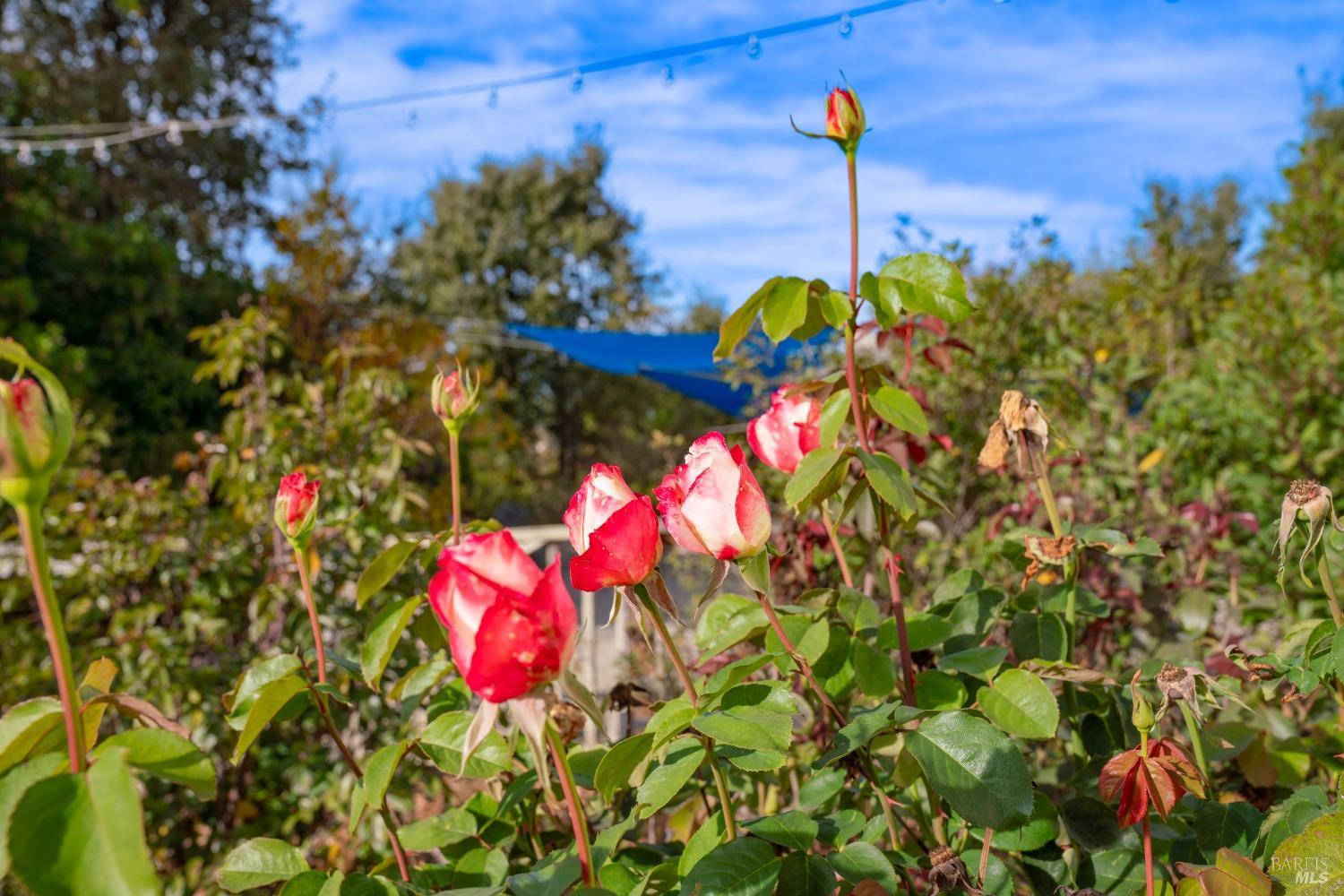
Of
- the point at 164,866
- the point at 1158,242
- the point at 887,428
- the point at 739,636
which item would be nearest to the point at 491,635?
the point at 739,636

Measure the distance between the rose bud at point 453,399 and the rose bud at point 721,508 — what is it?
0.85 ft

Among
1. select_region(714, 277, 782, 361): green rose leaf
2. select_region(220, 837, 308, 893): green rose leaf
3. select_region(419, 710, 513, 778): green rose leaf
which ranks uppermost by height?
select_region(714, 277, 782, 361): green rose leaf

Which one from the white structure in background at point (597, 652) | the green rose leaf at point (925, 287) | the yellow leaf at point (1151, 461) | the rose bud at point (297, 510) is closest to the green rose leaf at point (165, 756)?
the rose bud at point (297, 510)

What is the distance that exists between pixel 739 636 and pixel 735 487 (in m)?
0.18

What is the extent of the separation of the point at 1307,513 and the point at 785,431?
1.34 feet

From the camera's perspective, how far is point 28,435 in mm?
417

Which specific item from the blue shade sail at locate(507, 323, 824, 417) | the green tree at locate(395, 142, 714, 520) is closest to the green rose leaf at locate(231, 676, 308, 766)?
the blue shade sail at locate(507, 323, 824, 417)

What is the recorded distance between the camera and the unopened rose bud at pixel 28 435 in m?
0.41

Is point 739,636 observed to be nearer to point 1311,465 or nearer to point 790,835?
point 790,835

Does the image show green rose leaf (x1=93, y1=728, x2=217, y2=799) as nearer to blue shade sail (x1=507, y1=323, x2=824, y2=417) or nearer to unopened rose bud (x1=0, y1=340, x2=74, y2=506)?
unopened rose bud (x1=0, y1=340, x2=74, y2=506)

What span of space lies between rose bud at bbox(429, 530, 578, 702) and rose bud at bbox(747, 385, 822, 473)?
0.40m

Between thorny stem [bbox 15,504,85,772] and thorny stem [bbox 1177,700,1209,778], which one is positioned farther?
thorny stem [bbox 1177,700,1209,778]

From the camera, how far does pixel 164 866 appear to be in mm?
1916

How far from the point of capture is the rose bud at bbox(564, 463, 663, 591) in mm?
599
